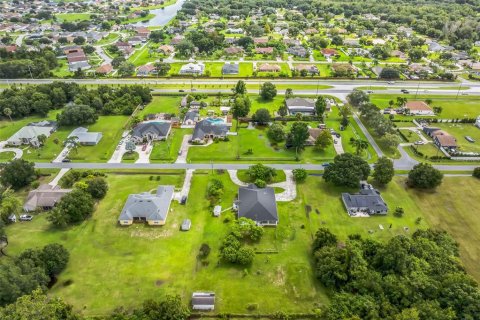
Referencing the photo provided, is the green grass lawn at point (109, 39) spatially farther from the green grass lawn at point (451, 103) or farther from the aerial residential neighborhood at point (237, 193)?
the green grass lawn at point (451, 103)

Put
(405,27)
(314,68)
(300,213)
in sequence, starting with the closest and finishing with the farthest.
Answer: (300,213) < (314,68) < (405,27)

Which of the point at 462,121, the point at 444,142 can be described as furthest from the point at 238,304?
the point at 462,121

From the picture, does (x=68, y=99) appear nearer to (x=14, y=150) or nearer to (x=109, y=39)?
(x=14, y=150)

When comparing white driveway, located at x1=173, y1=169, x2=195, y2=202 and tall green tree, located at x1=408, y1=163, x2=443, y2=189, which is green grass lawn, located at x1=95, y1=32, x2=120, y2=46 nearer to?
white driveway, located at x1=173, y1=169, x2=195, y2=202

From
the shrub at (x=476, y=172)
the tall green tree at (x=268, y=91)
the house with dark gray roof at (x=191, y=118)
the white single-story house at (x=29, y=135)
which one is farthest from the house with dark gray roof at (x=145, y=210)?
the shrub at (x=476, y=172)

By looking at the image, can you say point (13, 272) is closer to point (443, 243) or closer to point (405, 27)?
point (443, 243)

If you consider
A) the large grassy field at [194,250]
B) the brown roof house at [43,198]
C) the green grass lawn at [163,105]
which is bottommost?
the large grassy field at [194,250]

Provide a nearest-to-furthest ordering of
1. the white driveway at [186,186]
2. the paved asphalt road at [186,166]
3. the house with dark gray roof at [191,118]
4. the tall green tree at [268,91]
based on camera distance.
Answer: the white driveway at [186,186] → the paved asphalt road at [186,166] → the house with dark gray roof at [191,118] → the tall green tree at [268,91]
